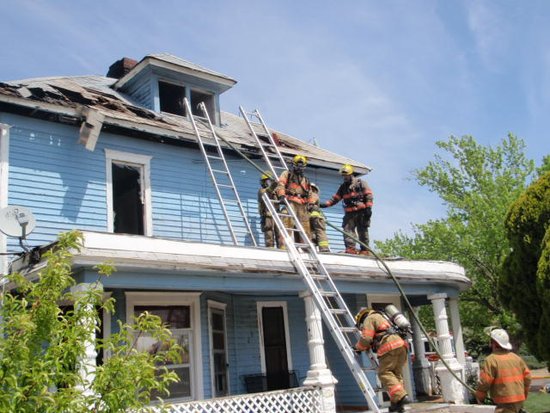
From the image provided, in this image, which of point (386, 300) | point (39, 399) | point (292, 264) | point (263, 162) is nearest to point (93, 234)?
point (292, 264)

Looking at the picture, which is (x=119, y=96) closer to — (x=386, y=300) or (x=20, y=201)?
(x=20, y=201)

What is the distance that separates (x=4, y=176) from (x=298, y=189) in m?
5.30

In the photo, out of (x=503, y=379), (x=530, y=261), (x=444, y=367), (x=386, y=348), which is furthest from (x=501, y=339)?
(x=444, y=367)

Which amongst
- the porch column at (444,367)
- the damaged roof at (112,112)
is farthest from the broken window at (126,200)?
the porch column at (444,367)

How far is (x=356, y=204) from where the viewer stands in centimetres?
1252

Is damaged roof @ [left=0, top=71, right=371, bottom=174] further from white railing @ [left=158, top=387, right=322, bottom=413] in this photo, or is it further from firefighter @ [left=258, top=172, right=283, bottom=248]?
white railing @ [left=158, top=387, right=322, bottom=413]

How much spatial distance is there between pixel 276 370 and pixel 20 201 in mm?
6135

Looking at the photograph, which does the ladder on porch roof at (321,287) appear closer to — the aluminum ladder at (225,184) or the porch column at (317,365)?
the porch column at (317,365)

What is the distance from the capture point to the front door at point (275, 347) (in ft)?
40.3

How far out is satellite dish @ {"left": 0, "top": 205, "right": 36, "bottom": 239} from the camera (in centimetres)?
831

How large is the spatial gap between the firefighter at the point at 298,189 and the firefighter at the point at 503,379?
599 cm

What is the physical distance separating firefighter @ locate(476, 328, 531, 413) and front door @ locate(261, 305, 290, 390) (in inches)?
273

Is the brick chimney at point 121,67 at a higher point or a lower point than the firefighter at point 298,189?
higher

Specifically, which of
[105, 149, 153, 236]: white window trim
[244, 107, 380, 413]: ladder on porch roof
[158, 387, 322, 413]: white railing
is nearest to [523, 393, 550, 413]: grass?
[244, 107, 380, 413]: ladder on porch roof
